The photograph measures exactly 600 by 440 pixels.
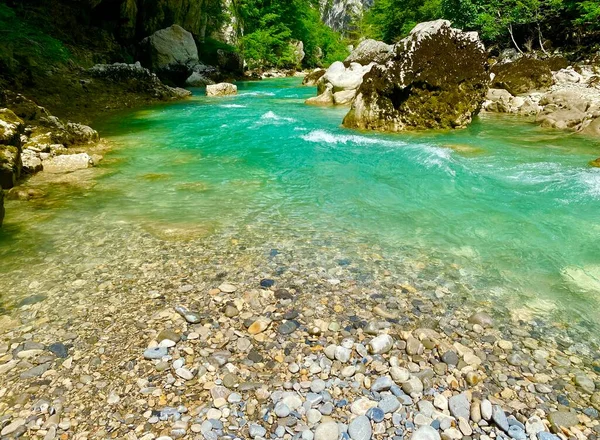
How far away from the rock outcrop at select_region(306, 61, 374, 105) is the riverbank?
1199 centimetres

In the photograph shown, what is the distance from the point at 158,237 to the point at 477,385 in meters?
4.08

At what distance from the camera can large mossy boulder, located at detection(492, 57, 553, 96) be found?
55.8 feet

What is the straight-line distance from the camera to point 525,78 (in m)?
17.1

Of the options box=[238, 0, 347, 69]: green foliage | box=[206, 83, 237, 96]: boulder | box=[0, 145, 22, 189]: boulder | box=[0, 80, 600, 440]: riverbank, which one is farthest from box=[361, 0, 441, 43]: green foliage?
box=[0, 145, 22, 189]: boulder

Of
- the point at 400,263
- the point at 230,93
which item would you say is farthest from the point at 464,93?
the point at 230,93

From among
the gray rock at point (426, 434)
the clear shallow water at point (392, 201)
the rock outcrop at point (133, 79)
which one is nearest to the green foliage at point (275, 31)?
the rock outcrop at point (133, 79)

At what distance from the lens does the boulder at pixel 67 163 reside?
8.15 m

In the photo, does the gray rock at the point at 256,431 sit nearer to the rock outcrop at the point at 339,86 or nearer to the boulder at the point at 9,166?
the boulder at the point at 9,166

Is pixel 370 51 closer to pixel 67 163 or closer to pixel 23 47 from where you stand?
pixel 23 47

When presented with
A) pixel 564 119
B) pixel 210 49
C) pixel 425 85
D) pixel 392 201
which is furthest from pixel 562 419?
pixel 210 49

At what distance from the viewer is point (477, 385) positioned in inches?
111

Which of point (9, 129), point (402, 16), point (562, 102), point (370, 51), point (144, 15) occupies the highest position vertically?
point (402, 16)

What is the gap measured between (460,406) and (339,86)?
17957mm

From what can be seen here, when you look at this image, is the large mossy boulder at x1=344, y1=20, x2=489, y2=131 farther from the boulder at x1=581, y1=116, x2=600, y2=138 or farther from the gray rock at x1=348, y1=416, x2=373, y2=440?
the gray rock at x1=348, y1=416, x2=373, y2=440
